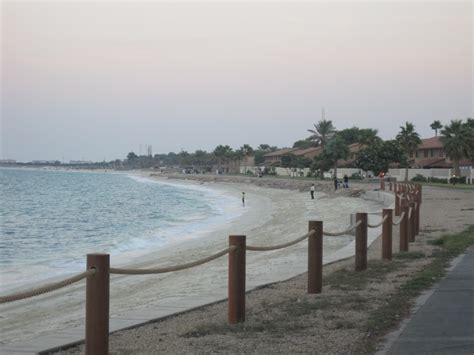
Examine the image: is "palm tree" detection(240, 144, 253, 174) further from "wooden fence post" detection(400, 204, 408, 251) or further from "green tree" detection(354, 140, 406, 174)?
"wooden fence post" detection(400, 204, 408, 251)

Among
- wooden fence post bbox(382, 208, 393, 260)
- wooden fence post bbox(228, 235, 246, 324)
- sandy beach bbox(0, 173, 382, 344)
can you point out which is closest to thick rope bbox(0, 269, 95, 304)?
wooden fence post bbox(228, 235, 246, 324)

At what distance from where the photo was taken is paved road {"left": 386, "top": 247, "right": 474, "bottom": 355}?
6383 mm

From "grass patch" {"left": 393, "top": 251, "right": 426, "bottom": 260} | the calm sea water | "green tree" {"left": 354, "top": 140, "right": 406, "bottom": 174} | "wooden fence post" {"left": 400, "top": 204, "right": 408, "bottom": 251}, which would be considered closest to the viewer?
"grass patch" {"left": 393, "top": 251, "right": 426, "bottom": 260}

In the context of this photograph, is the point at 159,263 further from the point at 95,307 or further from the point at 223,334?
the point at 95,307

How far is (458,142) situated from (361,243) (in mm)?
69131

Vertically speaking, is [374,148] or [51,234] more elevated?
[374,148]

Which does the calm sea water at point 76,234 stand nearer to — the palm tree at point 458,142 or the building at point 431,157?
the palm tree at point 458,142

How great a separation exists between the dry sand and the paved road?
0.52 meters

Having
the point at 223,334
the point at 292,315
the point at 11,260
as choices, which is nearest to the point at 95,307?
the point at 223,334

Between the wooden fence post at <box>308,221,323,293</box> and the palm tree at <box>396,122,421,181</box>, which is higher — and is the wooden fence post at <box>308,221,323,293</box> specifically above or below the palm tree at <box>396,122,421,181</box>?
below

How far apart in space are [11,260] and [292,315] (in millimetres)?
17997

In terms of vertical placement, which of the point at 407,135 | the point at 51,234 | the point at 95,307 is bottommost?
the point at 51,234

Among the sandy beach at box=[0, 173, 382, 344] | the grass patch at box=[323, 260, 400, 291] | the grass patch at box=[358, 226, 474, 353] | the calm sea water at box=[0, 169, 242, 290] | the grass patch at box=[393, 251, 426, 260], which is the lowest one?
the calm sea water at box=[0, 169, 242, 290]

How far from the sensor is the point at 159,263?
21.4m
